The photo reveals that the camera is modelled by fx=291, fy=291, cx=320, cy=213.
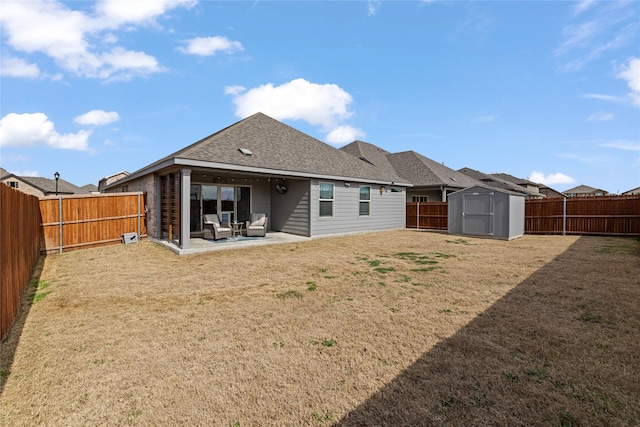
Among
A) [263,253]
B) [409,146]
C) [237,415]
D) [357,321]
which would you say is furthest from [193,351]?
[409,146]

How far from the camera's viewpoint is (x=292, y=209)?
12750 millimetres

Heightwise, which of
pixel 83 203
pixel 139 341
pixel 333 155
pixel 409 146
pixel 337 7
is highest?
pixel 337 7

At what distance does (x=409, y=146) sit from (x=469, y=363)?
2555 centimetres

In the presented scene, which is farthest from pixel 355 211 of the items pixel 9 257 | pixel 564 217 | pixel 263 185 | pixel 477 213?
pixel 9 257

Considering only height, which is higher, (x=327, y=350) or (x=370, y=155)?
(x=370, y=155)

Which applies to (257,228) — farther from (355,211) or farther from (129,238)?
(355,211)

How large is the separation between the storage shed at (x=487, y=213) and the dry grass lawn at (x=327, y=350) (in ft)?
20.8

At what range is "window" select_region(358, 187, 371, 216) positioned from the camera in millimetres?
14396

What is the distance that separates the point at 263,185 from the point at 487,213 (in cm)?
1013

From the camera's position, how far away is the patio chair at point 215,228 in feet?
34.0

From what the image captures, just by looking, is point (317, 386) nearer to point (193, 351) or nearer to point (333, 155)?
point (193, 351)

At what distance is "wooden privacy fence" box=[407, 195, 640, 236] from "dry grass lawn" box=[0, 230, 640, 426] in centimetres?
938

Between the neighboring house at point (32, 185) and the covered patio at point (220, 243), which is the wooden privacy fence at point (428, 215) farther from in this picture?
the neighboring house at point (32, 185)

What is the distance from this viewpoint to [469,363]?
2.84m
